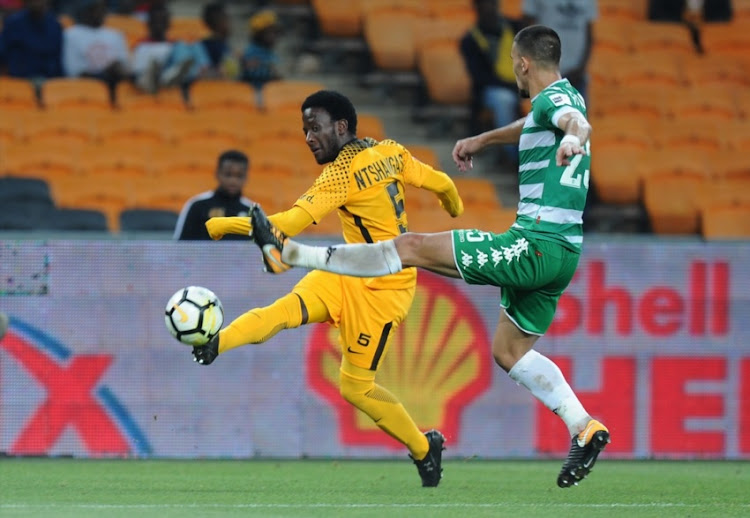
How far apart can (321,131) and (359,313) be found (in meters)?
1.00

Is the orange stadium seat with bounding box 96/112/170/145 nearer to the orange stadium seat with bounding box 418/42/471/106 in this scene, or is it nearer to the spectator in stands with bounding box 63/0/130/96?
the spectator in stands with bounding box 63/0/130/96

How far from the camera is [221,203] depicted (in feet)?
32.1

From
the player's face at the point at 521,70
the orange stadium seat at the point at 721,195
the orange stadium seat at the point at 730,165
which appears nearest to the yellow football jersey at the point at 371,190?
the player's face at the point at 521,70

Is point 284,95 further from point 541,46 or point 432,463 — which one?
point 541,46

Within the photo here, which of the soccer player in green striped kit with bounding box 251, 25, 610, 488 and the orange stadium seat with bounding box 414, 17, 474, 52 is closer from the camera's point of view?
the soccer player in green striped kit with bounding box 251, 25, 610, 488

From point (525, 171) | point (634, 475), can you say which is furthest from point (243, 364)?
point (525, 171)

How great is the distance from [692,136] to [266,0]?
5138 millimetres

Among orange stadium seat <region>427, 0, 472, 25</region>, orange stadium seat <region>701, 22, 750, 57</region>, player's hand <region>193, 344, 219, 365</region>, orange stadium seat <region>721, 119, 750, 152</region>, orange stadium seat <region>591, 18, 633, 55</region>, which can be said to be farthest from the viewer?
orange stadium seat <region>701, 22, 750, 57</region>

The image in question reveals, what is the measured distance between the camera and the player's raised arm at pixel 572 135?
588cm

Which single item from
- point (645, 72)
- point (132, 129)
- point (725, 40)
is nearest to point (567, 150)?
point (132, 129)

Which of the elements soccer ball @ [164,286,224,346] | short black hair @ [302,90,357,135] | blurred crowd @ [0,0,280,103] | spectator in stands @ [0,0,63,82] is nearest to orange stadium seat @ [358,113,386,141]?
blurred crowd @ [0,0,280,103]

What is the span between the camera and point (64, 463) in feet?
29.1

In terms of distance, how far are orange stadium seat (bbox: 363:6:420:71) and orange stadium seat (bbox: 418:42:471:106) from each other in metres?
0.26

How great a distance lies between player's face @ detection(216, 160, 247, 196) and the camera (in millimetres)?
9797
